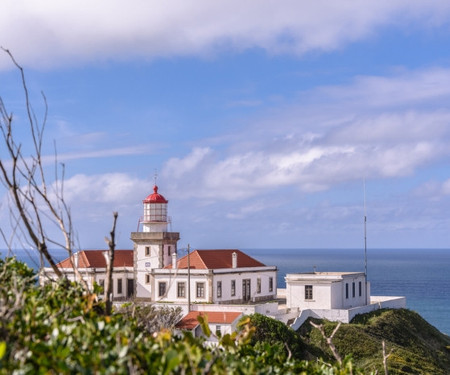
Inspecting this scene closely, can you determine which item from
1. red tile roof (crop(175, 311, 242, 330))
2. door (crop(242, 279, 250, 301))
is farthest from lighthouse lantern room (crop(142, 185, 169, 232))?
red tile roof (crop(175, 311, 242, 330))

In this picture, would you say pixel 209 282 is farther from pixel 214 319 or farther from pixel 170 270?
pixel 214 319

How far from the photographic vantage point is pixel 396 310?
41.7 meters

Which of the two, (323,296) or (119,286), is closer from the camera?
(323,296)

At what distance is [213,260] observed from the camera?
39188 millimetres

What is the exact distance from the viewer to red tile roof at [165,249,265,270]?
3826 cm

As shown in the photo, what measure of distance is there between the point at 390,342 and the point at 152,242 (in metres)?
13.9

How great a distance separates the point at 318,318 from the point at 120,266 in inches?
469

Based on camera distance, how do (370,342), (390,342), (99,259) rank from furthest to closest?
(99,259) → (390,342) → (370,342)

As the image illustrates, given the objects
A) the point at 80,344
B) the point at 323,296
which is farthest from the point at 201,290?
the point at 80,344

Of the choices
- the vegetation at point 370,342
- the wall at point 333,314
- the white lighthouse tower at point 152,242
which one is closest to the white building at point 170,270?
the white lighthouse tower at point 152,242

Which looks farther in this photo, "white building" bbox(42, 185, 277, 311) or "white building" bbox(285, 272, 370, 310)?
"white building" bbox(285, 272, 370, 310)

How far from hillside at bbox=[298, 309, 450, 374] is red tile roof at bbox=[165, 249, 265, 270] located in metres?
6.32

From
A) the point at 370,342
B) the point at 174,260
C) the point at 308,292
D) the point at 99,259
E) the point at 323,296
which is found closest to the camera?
the point at 370,342

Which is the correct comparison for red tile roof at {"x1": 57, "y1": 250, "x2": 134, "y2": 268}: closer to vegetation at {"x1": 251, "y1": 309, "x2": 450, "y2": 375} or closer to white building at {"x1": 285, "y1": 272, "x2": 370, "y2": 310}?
white building at {"x1": 285, "y1": 272, "x2": 370, "y2": 310}
